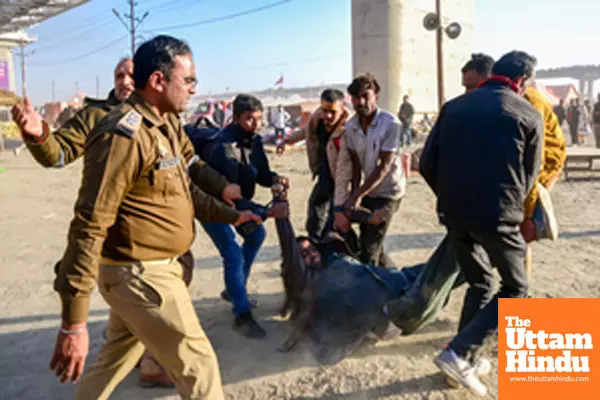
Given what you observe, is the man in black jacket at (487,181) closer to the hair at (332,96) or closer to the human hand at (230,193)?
the human hand at (230,193)

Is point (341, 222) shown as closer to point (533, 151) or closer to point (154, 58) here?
point (533, 151)

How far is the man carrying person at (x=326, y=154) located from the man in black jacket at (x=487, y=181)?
Answer: 1482 mm

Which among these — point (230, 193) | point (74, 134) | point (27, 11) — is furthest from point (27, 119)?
point (27, 11)

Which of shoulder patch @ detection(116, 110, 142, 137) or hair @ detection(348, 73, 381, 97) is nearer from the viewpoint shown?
shoulder patch @ detection(116, 110, 142, 137)

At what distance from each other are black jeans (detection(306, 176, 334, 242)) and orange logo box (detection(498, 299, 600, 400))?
2.05 metres

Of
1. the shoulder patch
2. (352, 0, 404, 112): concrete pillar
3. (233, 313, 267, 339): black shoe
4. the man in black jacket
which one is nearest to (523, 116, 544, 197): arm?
the man in black jacket

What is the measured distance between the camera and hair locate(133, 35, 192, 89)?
209cm

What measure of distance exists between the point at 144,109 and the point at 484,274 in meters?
2.13

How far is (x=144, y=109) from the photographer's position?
2.06m

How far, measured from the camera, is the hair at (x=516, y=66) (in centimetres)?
286

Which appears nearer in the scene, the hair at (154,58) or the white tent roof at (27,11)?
the hair at (154,58)

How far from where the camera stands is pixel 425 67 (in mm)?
41531

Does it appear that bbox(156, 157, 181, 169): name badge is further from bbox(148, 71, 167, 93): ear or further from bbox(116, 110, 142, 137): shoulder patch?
bbox(148, 71, 167, 93): ear

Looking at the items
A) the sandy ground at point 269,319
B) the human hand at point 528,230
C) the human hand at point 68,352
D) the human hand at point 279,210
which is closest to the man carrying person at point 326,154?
the sandy ground at point 269,319
